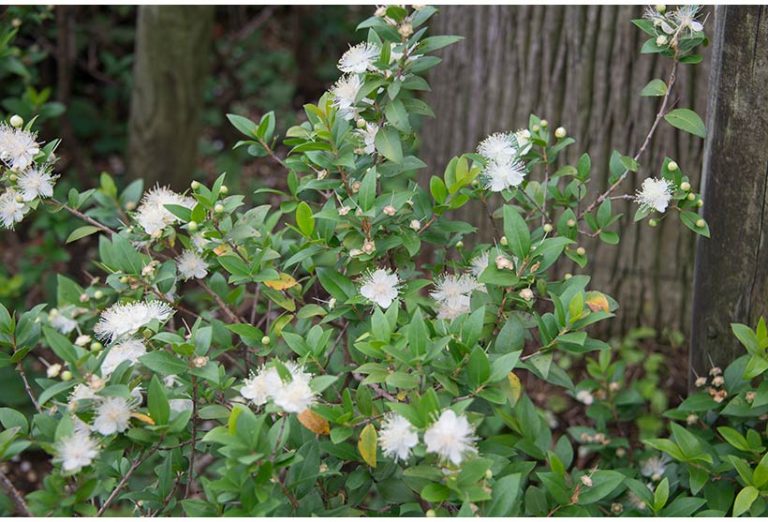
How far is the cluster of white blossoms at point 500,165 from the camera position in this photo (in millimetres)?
1732

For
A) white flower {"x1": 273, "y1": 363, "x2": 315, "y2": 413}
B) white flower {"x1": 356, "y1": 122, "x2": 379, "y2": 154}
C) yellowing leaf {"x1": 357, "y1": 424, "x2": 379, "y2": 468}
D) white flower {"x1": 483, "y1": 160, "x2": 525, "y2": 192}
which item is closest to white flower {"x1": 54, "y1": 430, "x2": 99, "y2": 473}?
white flower {"x1": 273, "y1": 363, "x2": 315, "y2": 413}

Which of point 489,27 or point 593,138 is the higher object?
point 489,27

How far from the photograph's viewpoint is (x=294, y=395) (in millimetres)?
1400

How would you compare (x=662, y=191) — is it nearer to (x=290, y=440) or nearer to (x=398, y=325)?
(x=398, y=325)

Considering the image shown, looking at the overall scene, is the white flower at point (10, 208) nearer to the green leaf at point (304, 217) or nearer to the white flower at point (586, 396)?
the green leaf at point (304, 217)

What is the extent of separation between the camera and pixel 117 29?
→ 5.03m

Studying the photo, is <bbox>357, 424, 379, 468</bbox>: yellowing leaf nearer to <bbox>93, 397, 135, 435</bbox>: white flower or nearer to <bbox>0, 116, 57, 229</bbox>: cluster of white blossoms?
<bbox>93, 397, 135, 435</bbox>: white flower

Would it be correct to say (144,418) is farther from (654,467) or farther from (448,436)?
(654,467)

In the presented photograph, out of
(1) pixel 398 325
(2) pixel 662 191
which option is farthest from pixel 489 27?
(1) pixel 398 325

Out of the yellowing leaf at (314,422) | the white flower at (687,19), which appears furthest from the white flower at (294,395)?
the white flower at (687,19)

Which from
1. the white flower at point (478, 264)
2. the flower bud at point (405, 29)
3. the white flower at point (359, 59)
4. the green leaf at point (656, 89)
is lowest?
the white flower at point (478, 264)

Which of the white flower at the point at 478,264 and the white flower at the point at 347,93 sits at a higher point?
the white flower at the point at 347,93

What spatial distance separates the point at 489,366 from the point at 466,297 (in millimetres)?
280

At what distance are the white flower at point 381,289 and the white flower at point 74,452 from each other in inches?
23.6
